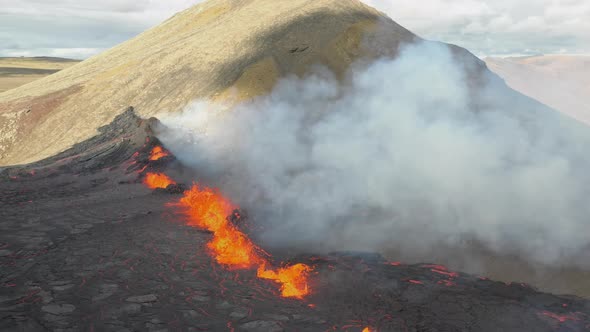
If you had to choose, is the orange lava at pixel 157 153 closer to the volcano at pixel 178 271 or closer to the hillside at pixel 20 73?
the volcano at pixel 178 271

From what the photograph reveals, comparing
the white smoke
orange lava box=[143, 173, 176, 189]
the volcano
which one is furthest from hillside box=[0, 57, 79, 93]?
the white smoke

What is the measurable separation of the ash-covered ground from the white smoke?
163 centimetres

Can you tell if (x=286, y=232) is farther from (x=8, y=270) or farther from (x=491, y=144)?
(x=491, y=144)

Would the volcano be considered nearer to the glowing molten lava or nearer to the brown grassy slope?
the glowing molten lava

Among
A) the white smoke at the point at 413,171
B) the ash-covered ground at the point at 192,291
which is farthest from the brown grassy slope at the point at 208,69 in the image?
the ash-covered ground at the point at 192,291

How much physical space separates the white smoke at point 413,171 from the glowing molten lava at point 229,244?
0.66m

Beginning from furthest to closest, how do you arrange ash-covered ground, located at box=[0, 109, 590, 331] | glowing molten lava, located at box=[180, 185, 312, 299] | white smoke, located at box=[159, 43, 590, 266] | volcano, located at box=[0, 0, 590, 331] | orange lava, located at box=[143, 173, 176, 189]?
orange lava, located at box=[143, 173, 176, 189]
white smoke, located at box=[159, 43, 590, 266]
glowing molten lava, located at box=[180, 185, 312, 299]
volcano, located at box=[0, 0, 590, 331]
ash-covered ground, located at box=[0, 109, 590, 331]

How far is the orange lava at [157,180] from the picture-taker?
52.5 feet

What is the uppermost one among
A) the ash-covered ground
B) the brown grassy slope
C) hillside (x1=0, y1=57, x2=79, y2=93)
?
hillside (x1=0, y1=57, x2=79, y2=93)

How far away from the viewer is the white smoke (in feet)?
36.5

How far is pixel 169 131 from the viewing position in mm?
20500

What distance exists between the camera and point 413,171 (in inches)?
527

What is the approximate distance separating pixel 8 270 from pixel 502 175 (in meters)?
12.6

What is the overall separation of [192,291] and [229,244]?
2.63 metres
